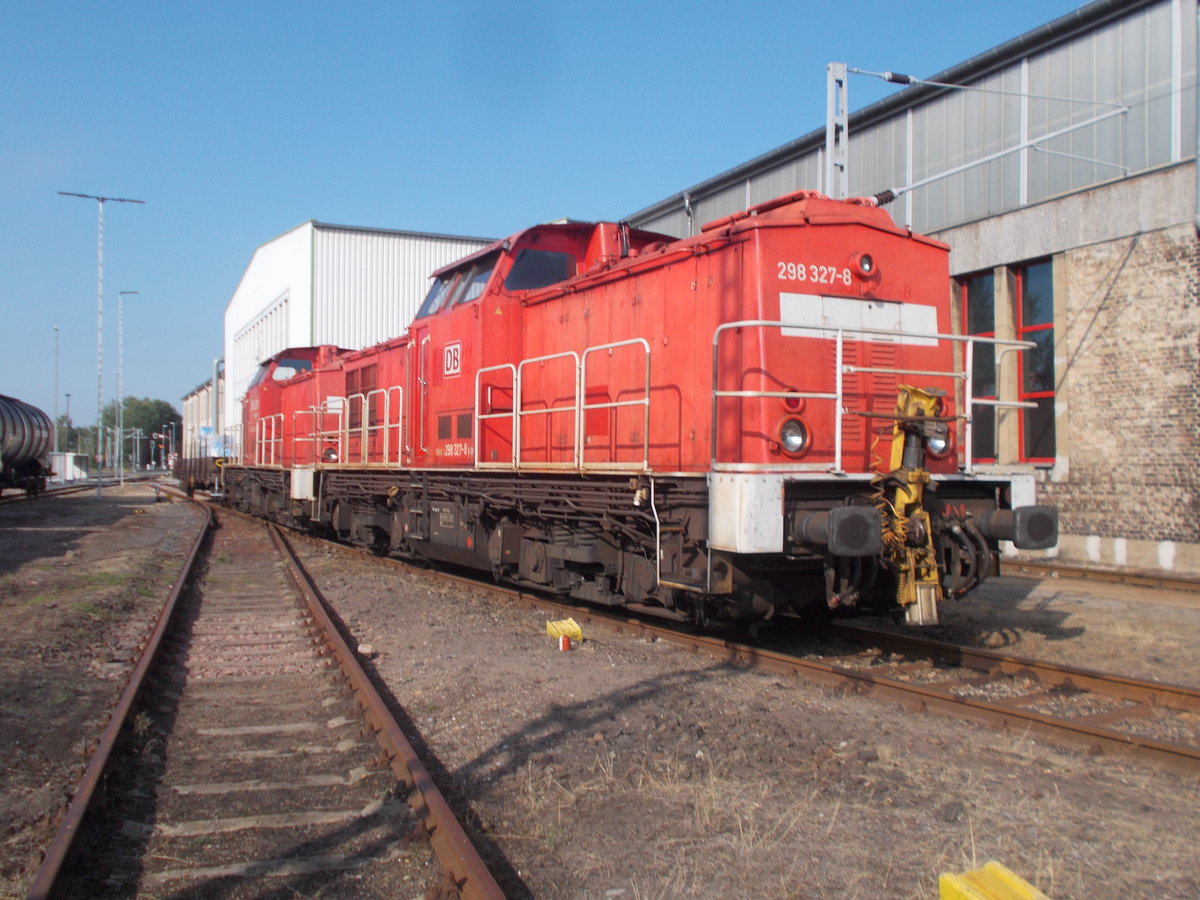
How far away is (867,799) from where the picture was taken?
4.05m

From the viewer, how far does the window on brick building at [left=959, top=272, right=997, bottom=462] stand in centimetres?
1630

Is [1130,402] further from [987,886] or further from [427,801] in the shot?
[427,801]

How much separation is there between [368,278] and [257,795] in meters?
33.0

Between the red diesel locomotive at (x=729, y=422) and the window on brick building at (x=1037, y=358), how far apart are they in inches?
352

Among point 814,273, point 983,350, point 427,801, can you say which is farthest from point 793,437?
point 983,350

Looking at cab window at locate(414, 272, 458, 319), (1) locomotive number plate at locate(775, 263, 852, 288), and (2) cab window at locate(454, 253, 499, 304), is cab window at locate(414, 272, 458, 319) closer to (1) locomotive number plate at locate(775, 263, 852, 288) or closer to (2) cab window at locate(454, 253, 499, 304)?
(2) cab window at locate(454, 253, 499, 304)

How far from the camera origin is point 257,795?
164 inches

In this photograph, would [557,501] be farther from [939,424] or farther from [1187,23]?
[1187,23]

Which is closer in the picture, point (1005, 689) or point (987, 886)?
point (987, 886)

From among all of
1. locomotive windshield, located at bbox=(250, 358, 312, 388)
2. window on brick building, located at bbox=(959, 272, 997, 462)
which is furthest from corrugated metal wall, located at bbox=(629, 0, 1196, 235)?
locomotive windshield, located at bbox=(250, 358, 312, 388)

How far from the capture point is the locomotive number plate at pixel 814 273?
20.7ft

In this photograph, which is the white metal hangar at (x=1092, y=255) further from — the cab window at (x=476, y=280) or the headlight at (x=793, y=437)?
the headlight at (x=793, y=437)

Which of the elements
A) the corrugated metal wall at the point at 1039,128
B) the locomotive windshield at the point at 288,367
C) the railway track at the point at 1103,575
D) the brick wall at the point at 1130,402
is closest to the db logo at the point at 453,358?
the railway track at the point at 1103,575

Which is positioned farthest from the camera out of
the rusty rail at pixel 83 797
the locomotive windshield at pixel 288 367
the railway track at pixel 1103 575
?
the locomotive windshield at pixel 288 367
